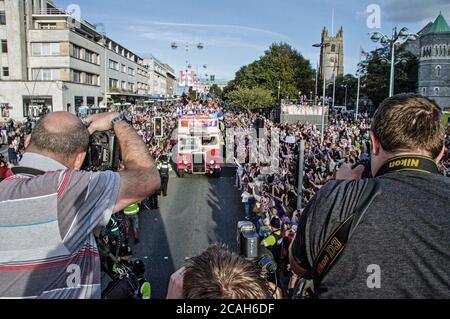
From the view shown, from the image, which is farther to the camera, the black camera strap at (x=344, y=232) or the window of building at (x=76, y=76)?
the window of building at (x=76, y=76)

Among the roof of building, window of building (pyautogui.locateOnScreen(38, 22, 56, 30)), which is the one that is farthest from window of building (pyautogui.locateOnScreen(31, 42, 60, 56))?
the roof of building

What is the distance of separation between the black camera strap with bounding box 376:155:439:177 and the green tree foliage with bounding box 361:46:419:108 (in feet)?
230

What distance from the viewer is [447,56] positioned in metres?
75.6

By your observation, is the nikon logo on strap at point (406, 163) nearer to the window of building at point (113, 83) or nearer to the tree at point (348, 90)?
the window of building at point (113, 83)

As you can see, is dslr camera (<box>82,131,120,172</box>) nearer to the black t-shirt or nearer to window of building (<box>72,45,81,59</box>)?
the black t-shirt

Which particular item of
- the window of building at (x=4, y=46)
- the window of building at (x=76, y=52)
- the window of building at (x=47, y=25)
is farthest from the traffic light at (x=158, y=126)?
the window of building at (x=47, y=25)

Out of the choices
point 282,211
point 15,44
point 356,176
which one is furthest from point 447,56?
point 356,176

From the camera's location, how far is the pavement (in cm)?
899

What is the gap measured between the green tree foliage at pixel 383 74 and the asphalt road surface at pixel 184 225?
58284mm

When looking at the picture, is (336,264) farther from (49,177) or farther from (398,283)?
(49,177)

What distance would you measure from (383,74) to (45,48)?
5494 cm

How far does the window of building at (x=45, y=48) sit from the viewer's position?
42656 mm

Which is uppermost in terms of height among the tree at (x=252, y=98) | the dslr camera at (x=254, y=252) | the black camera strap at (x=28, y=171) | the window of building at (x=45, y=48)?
the window of building at (x=45, y=48)

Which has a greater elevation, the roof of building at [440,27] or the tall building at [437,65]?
the roof of building at [440,27]
